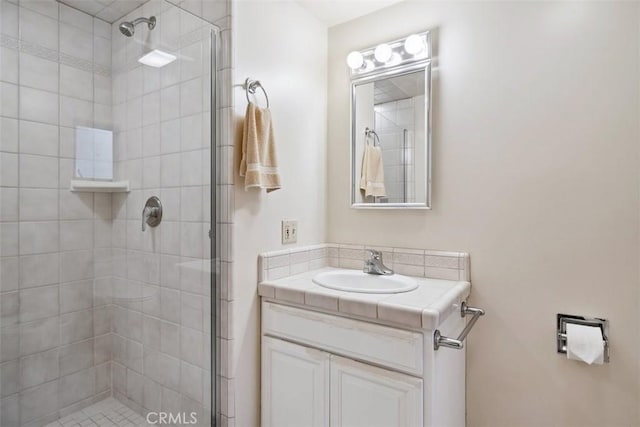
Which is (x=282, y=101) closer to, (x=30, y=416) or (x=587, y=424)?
(x=30, y=416)

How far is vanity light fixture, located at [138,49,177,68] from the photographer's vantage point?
1.59 metres

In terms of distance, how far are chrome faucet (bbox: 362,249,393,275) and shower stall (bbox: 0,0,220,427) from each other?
74 centimetres

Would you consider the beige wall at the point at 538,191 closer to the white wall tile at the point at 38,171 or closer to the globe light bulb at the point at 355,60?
the globe light bulb at the point at 355,60

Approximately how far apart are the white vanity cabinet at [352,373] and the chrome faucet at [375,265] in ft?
1.36

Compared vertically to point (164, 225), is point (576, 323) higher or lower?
lower

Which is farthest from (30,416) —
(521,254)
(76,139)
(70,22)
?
(521,254)

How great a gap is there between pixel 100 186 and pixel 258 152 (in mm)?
713

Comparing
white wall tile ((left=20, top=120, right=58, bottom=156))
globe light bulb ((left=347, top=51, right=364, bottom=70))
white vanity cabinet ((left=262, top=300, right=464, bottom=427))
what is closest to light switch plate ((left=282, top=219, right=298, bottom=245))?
white vanity cabinet ((left=262, top=300, right=464, bottom=427))

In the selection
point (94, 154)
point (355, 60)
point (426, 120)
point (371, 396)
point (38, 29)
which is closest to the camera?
point (371, 396)

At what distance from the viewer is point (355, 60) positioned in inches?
75.2

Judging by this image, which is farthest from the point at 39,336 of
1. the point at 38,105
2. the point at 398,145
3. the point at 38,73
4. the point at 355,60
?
the point at 355,60

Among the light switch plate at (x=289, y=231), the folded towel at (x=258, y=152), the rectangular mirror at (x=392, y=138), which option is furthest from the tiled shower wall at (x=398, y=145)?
the folded towel at (x=258, y=152)

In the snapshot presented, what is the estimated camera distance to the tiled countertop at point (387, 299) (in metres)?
1.22

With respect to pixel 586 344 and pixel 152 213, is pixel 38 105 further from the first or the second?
pixel 586 344
